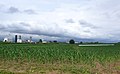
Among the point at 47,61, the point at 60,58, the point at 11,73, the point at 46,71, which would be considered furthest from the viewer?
the point at 60,58

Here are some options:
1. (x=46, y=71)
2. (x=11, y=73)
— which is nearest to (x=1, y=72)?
(x=11, y=73)

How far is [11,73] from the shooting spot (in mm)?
13586

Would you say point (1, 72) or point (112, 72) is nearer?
point (1, 72)

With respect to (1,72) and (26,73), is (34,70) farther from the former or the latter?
(1,72)

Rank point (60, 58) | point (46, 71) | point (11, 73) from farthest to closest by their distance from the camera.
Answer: point (60, 58), point (46, 71), point (11, 73)

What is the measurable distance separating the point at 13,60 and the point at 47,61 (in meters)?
2.97

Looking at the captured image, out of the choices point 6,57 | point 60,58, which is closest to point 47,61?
point 60,58

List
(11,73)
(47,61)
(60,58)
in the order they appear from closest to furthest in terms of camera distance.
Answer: (11,73) → (47,61) → (60,58)

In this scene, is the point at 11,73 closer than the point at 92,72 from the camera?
Yes

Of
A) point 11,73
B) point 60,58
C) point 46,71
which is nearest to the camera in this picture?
point 11,73

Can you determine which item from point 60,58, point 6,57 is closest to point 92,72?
point 60,58

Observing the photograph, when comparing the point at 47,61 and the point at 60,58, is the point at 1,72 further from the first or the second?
the point at 60,58

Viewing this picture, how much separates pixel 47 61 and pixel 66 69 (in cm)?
470

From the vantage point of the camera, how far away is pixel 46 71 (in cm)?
1467
